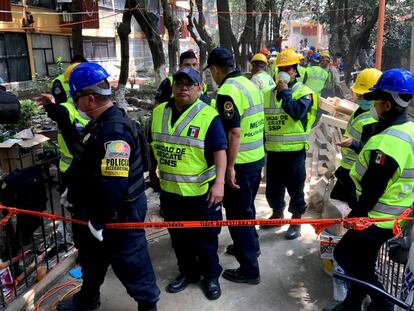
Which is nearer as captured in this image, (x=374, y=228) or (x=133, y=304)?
(x=374, y=228)

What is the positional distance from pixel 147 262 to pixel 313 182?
11.5 feet

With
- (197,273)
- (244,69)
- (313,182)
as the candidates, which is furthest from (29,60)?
(197,273)

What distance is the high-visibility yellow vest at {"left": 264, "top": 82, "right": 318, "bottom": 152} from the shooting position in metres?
4.01

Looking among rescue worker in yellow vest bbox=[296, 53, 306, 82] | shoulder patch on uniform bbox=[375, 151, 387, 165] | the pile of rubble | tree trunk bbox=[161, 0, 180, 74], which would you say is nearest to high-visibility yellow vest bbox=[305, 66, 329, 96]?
rescue worker in yellow vest bbox=[296, 53, 306, 82]

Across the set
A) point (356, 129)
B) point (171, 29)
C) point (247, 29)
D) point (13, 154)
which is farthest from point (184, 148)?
point (247, 29)

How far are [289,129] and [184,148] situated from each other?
150cm

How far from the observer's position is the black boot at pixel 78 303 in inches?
120

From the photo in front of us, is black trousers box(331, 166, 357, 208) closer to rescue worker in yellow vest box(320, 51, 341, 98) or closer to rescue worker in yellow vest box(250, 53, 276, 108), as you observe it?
rescue worker in yellow vest box(250, 53, 276, 108)

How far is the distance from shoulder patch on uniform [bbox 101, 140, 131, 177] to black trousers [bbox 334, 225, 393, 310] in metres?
1.53

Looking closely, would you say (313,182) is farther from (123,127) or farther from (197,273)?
(123,127)

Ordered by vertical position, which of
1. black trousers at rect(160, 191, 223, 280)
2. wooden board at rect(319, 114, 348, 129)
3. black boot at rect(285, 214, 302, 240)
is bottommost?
black boot at rect(285, 214, 302, 240)

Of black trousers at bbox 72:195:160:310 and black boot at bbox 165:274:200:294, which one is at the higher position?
black trousers at bbox 72:195:160:310

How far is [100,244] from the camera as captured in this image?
9.36ft

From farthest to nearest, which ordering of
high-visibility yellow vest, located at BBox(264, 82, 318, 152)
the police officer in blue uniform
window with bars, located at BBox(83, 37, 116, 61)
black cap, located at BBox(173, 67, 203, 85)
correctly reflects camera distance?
window with bars, located at BBox(83, 37, 116, 61), high-visibility yellow vest, located at BBox(264, 82, 318, 152), black cap, located at BBox(173, 67, 203, 85), the police officer in blue uniform
